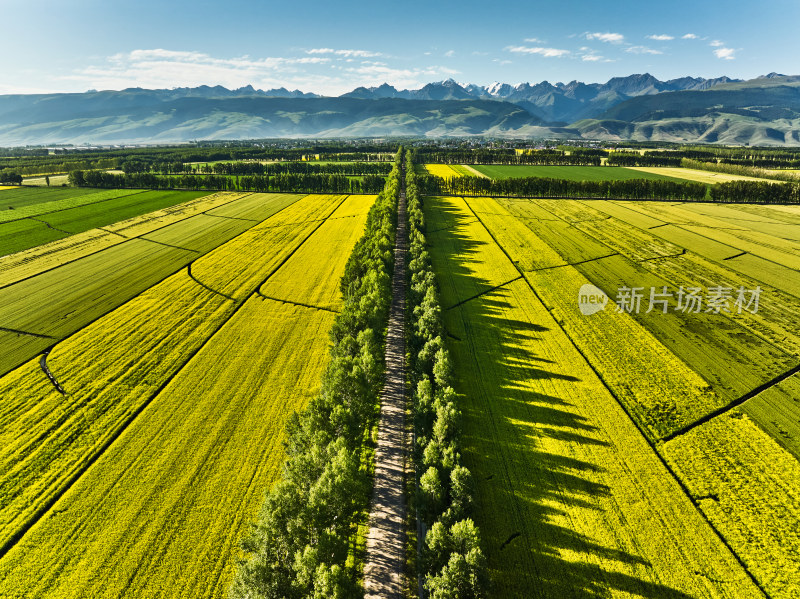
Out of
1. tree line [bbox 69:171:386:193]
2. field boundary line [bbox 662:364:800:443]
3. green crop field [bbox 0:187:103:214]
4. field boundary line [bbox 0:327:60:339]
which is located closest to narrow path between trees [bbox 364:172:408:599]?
field boundary line [bbox 662:364:800:443]

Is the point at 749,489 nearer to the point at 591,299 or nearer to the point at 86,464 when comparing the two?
the point at 591,299

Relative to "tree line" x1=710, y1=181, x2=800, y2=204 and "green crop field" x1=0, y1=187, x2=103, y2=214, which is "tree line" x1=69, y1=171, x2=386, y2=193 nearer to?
"green crop field" x1=0, y1=187, x2=103, y2=214

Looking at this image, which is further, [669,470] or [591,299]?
[591,299]

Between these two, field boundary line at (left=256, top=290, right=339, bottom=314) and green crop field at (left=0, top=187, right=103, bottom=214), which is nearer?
field boundary line at (left=256, top=290, right=339, bottom=314)

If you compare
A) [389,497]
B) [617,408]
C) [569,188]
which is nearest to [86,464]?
[389,497]

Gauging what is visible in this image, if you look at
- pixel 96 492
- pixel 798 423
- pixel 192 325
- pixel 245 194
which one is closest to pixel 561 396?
pixel 798 423

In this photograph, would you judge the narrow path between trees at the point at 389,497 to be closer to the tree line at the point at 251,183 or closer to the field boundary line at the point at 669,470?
the field boundary line at the point at 669,470

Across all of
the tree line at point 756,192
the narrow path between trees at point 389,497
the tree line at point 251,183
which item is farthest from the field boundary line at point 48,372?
the tree line at point 756,192
